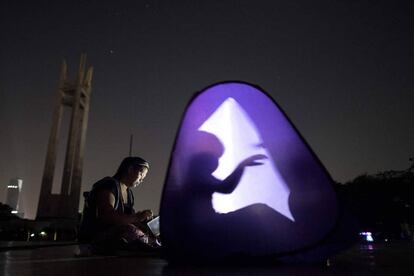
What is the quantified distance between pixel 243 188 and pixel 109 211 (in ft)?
4.36

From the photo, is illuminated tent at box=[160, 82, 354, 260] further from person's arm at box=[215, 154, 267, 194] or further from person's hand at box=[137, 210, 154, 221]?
person's hand at box=[137, 210, 154, 221]

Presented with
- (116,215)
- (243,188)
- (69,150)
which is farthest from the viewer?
(69,150)

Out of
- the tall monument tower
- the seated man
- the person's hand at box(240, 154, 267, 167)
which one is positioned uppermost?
the tall monument tower

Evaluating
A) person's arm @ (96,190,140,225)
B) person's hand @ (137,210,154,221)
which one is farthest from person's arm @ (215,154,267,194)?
person's arm @ (96,190,140,225)

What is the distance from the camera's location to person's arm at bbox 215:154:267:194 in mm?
3064

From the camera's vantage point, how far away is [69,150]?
111 feet

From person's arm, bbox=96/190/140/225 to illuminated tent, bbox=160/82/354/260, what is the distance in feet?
2.08

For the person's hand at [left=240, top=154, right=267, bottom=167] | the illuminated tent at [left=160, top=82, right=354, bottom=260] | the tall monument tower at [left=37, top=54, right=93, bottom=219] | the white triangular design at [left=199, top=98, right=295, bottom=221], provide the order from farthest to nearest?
the tall monument tower at [left=37, top=54, right=93, bottom=219] < the person's hand at [left=240, top=154, right=267, bottom=167] < the white triangular design at [left=199, top=98, right=295, bottom=221] < the illuminated tent at [left=160, top=82, right=354, bottom=260]

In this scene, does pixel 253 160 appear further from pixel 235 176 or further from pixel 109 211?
pixel 109 211

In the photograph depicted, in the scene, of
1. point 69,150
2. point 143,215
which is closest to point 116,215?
point 143,215

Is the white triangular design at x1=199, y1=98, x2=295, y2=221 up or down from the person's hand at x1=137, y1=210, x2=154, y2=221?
up

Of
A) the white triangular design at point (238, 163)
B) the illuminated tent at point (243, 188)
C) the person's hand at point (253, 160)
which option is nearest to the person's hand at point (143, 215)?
the illuminated tent at point (243, 188)

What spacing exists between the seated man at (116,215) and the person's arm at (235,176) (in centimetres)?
87

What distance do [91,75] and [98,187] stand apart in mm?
36418
